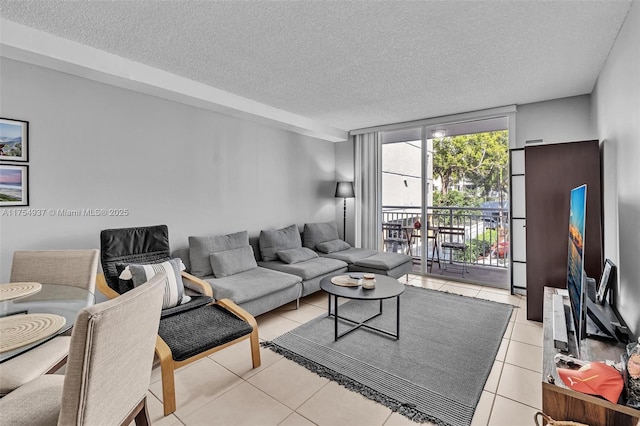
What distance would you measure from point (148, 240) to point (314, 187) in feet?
9.94

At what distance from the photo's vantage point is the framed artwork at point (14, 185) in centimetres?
247

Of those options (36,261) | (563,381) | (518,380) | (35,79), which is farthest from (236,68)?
(518,380)

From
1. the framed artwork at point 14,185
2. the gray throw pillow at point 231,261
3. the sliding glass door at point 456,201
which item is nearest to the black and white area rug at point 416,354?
the gray throw pillow at point 231,261

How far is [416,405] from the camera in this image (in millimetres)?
2004

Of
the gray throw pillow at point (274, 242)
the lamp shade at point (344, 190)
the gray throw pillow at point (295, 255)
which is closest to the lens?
the gray throw pillow at point (295, 255)

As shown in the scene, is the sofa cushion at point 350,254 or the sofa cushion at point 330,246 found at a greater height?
the sofa cushion at point 330,246

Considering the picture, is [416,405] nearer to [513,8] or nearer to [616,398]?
[616,398]

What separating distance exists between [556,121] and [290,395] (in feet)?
14.6

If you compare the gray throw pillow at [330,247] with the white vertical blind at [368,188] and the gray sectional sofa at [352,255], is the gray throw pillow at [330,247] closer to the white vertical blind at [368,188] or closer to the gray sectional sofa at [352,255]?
the gray sectional sofa at [352,255]

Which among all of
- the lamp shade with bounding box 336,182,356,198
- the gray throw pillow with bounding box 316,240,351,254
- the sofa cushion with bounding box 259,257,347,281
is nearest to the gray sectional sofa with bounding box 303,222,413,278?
the gray throw pillow with bounding box 316,240,351,254

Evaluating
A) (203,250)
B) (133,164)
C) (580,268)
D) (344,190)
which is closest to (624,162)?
(580,268)

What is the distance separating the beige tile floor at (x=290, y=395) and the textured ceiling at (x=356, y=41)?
8.47ft

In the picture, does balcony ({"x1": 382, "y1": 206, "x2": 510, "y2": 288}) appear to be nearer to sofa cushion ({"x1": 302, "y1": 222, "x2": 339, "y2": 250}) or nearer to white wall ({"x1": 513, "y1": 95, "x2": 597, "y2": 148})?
white wall ({"x1": 513, "y1": 95, "x2": 597, "y2": 148})

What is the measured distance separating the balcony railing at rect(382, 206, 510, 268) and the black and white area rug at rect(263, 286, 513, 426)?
1.80 m
